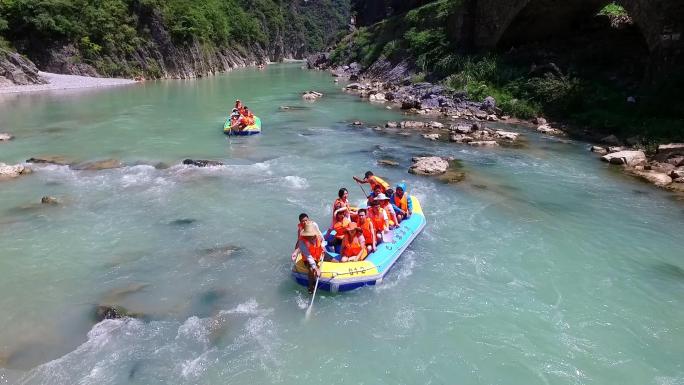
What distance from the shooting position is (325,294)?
7301 millimetres

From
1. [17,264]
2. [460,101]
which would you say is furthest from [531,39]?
[17,264]

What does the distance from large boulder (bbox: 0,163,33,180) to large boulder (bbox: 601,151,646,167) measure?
16996 millimetres

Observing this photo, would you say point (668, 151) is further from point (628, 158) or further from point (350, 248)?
point (350, 248)

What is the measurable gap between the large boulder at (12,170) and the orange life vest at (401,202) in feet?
34.1

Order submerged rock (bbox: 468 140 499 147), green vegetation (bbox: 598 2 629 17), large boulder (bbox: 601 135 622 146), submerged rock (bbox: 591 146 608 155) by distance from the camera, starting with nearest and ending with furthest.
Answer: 1. submerged rock (bbox: 591 146 608 155)
2. large boulder (bbox: 601 135 622 146)
3. submerged rock (bbox: 468 140 499 147)
4. green vegetation (bbox: 598 2 629 17)

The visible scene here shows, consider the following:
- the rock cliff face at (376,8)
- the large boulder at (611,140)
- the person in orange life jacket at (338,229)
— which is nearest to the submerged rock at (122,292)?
the person in orange life jacket at (338,229)

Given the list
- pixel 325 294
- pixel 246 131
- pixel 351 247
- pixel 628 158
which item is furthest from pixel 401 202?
pixel 246 131

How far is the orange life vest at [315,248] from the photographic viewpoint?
7.24 metres

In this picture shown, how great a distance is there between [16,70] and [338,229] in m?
31.6

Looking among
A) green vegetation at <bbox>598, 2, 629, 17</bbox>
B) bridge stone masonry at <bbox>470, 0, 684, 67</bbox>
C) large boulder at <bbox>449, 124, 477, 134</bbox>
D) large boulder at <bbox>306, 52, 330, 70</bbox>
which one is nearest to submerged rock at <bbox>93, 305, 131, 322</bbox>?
large boulder at <bbox>449, 124, 477, 134</bbox>

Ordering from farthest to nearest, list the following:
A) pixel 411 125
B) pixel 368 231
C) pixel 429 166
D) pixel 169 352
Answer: pixel 411 125 < pixel 429 166 < pixel 368 231 < pixel 169 352

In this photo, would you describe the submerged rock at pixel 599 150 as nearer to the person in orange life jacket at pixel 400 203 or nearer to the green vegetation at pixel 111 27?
the person in orange life jacket at pixel 400 203

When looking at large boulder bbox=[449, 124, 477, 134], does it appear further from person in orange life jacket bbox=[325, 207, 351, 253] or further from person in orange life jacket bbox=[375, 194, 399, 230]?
person in orange life jacket bbox=[325, 207, 351, 253]

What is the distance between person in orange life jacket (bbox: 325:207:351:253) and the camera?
→ 785 centimetres
